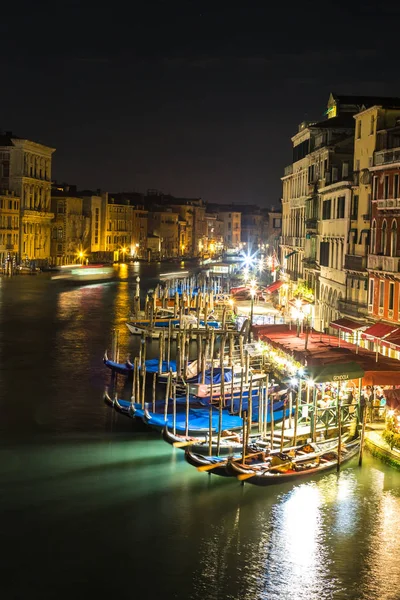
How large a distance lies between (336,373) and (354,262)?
8562 millimetres

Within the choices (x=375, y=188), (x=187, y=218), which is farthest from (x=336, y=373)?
(x=187, y=218)

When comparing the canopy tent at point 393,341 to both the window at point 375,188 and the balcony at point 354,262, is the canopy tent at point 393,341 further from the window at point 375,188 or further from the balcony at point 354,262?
the window at point 375,188

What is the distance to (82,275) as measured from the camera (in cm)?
7331

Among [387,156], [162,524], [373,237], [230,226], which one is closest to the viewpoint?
[162,524]

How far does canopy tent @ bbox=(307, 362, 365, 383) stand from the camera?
1812cm

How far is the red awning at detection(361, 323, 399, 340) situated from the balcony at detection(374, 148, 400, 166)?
399 cm

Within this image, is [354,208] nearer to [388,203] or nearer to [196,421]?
[388,203]

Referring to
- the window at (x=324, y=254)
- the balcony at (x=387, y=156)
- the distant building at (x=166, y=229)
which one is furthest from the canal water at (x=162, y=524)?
the distant building at (x=166, y=229)

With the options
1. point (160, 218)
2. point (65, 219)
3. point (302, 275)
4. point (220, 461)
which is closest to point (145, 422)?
point (220, 461)

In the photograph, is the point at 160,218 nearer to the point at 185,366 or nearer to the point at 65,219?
the point at 65,219

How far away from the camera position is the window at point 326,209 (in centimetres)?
3159

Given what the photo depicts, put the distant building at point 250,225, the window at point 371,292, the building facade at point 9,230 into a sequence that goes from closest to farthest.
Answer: the window at point 371,292, the building facade at point 9,230, the distant building at point 250,225

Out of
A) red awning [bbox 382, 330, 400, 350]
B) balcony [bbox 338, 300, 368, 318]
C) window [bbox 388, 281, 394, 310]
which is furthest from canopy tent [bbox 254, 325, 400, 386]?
balcony [bbox 338, 300, 368, 318]

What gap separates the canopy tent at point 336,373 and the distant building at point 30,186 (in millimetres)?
55356
